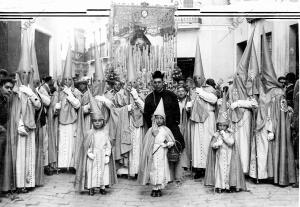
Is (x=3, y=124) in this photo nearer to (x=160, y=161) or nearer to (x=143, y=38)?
(x=160, y=161)

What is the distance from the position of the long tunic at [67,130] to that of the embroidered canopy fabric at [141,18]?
5.42 ft

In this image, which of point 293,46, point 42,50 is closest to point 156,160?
point 293,46

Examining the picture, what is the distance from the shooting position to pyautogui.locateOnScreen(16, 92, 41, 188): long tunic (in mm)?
5551

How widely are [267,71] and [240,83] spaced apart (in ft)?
1.45

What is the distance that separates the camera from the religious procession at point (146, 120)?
547 centimetres

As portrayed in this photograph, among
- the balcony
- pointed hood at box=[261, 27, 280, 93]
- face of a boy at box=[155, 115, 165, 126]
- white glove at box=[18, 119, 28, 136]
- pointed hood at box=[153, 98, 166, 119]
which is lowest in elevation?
white glove at box=[18, 119, 28, 136]

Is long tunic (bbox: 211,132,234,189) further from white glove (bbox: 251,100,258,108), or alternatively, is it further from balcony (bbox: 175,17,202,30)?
balcony (bbox: 175,17,202,30)

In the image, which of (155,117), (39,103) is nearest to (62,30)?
(39,103)

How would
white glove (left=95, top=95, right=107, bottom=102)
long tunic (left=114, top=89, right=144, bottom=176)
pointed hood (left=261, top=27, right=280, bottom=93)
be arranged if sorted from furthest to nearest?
long tunic (left=114, top=89, right=144, bottom=176) → white glove (left=95, top=95, right=107, bottom=102) → pointed hood (left=261, top=27, right=280, bottom=93)

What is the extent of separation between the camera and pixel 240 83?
20.0 ft

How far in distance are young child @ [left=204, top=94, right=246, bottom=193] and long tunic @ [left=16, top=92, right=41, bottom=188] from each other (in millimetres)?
2615

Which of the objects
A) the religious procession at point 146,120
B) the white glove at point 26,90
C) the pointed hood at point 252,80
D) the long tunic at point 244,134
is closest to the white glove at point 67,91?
the religious procession at point 146,120

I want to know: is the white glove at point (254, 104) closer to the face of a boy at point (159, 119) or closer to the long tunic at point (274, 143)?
the long tunic at point (274, 143)

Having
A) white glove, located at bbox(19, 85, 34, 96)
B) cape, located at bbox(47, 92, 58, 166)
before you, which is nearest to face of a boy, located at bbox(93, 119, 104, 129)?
white glove, located at bbox(19, 85, 34, 96)
